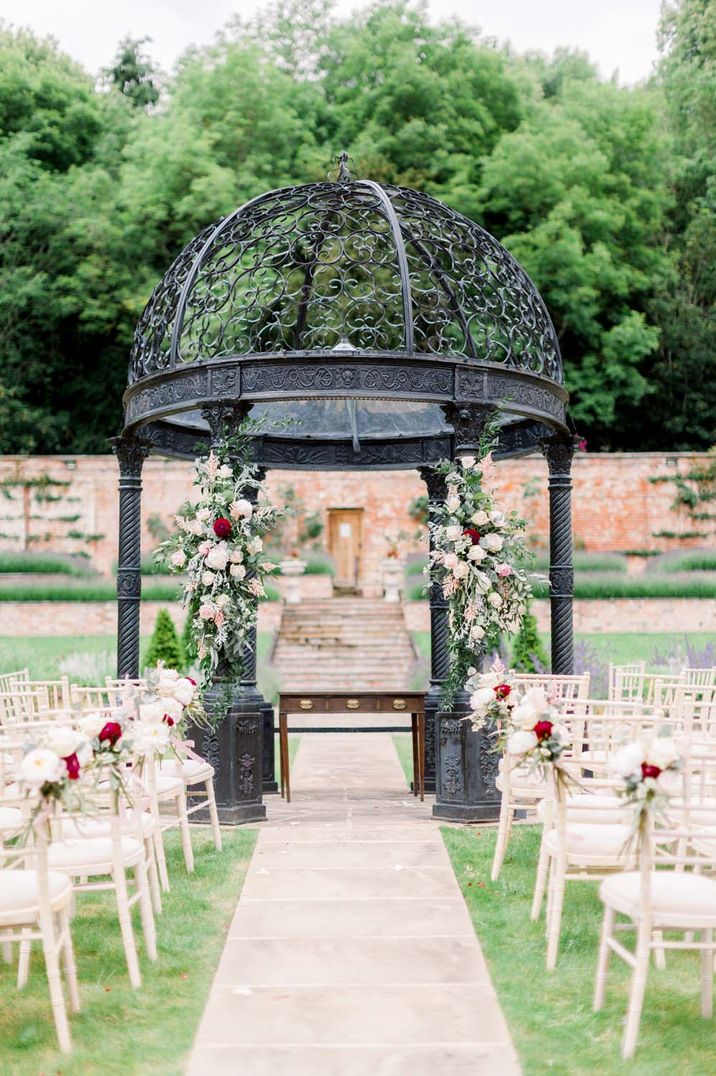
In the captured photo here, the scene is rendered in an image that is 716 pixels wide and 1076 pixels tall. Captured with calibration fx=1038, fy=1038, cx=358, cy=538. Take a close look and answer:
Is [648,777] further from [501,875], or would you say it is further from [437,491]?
[437,491]

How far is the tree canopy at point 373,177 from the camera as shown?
25.5 m

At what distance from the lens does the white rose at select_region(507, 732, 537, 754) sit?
13.9 ft

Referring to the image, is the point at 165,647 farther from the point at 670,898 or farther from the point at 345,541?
the point at 670,898

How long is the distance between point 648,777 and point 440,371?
14.6 feet

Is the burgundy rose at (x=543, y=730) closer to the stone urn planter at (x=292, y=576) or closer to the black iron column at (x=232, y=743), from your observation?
the black iron column at (x=232, y=743)

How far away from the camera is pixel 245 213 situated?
27.4ft

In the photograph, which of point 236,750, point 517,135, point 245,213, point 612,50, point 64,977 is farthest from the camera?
point 612,50

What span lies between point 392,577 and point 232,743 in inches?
611

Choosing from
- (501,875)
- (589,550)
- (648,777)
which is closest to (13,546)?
(589,550)

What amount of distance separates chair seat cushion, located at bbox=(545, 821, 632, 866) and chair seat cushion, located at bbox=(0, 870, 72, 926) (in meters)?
2.09

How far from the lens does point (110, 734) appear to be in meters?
4.18

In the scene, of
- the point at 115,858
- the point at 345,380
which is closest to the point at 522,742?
the point at 115,858

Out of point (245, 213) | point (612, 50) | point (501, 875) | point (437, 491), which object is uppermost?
point (612, 50)

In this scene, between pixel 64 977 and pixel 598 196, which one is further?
pixel 598 196
